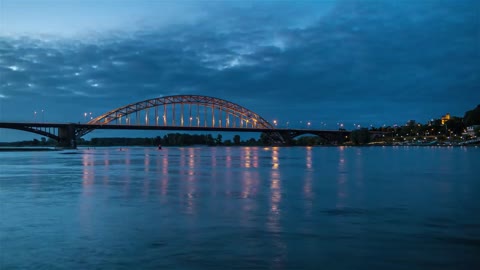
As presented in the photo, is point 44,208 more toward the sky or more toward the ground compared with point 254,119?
more toward the ground

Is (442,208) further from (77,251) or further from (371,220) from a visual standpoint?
(77,251)

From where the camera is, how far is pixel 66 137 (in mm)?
80375

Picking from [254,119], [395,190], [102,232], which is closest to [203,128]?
[254,119]

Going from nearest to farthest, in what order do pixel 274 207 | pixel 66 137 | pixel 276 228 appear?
1. pixel 276 228
2. pixel 274 207
3. pixel 66 137

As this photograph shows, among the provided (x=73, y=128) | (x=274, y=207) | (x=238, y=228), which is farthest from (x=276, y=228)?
(x=73, y=128)

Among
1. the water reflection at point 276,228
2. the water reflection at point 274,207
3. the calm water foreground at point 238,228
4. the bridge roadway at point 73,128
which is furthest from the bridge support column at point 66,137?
the water reflection at point 276,228

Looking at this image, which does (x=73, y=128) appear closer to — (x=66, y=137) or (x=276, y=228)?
(x=66, y=137)

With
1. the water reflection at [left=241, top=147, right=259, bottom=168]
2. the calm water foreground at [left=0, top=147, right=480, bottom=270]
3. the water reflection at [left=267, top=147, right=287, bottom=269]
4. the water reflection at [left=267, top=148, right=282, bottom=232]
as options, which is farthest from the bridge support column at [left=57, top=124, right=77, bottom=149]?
the water reflection at [left=267, top=147, right=287, bottom=269]

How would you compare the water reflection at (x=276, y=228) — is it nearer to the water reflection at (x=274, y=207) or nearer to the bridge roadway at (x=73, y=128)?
the water reflection at (x=274, y=207)

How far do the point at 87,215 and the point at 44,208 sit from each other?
62.3 inches

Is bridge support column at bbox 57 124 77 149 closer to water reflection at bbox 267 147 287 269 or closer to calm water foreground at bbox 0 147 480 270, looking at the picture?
calm water foreground at bbox 0 147 480 270

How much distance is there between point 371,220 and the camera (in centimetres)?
938

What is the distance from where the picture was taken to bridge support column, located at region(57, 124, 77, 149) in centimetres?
7996

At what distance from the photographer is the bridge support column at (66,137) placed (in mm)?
79963
